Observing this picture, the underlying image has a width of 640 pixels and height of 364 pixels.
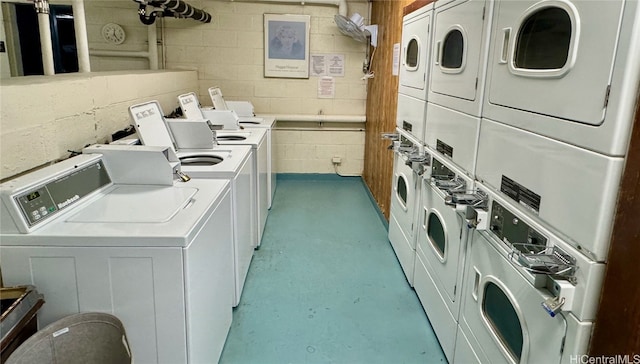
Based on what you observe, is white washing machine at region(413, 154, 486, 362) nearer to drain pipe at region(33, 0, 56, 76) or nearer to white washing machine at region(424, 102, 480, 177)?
white washing machine at region(424, 102, 480, 177)

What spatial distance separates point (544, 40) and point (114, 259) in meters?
1.66

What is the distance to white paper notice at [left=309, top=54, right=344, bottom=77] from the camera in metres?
5.39

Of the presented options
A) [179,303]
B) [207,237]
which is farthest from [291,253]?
[179,303]

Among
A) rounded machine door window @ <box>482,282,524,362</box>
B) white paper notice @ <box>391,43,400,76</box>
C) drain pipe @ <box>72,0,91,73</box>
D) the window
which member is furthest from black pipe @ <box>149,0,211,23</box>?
rounded machine door window @ <box>482,282,524,362</box>

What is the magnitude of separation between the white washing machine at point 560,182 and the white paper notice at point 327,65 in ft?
13.1

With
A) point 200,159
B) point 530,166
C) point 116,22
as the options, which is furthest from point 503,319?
point 116,22

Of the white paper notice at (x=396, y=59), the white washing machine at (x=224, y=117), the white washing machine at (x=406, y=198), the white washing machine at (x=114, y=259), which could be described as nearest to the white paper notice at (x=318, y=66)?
the white washing machine at (x=224, y=117)

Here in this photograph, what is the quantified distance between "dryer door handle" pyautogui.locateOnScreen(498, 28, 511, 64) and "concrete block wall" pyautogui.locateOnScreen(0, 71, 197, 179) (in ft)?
6.70

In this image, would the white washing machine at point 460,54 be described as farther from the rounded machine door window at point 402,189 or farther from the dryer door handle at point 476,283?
the rounded machine door window at point 402,189

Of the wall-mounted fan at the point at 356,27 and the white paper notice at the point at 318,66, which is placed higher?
the wall-mounted fan at the point at 356,27

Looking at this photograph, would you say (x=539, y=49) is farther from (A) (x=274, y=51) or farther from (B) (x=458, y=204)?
(A) (x=274, y=51)

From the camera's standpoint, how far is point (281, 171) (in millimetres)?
5723

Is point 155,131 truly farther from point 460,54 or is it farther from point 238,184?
point 460,54

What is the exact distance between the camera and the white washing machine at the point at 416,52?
264cm
